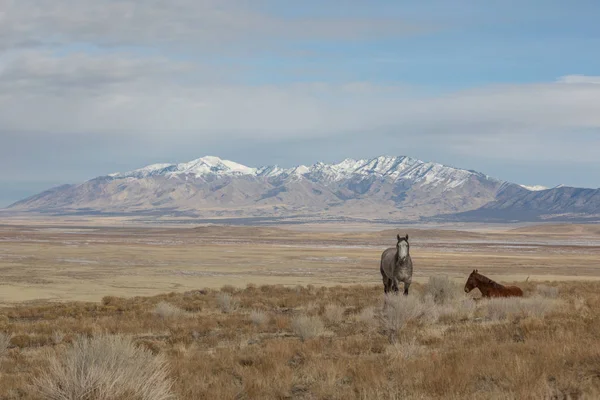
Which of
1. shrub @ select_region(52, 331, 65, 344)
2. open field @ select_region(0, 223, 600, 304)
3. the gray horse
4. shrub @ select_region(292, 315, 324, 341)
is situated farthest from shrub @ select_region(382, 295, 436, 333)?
open field @ select_region(0, 223, 600, 304)

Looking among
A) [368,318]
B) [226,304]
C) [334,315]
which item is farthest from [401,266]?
[226,304]

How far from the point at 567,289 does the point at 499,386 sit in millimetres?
21132

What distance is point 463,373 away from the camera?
8.93 meters

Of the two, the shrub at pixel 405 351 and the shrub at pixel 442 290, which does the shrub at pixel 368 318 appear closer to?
the shrub at pixel 442 290

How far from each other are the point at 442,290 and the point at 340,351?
33.9 feet

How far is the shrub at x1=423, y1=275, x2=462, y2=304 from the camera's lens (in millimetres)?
21733

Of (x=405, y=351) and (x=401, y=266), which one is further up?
(x=401, y=266)

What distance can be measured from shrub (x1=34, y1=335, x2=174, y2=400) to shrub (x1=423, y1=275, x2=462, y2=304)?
14.3 m

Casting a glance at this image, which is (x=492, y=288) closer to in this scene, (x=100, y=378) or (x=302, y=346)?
(x=302, y=346)

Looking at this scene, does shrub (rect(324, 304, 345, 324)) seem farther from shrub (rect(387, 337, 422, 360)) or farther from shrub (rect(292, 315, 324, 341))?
shrub (rect(387, 337, 422, 360))

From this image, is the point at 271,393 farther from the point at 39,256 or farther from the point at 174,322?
the point at 39,256

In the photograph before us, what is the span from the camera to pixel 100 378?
779cm

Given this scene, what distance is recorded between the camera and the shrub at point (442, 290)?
856 inches

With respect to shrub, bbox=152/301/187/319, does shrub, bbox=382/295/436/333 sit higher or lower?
higher
